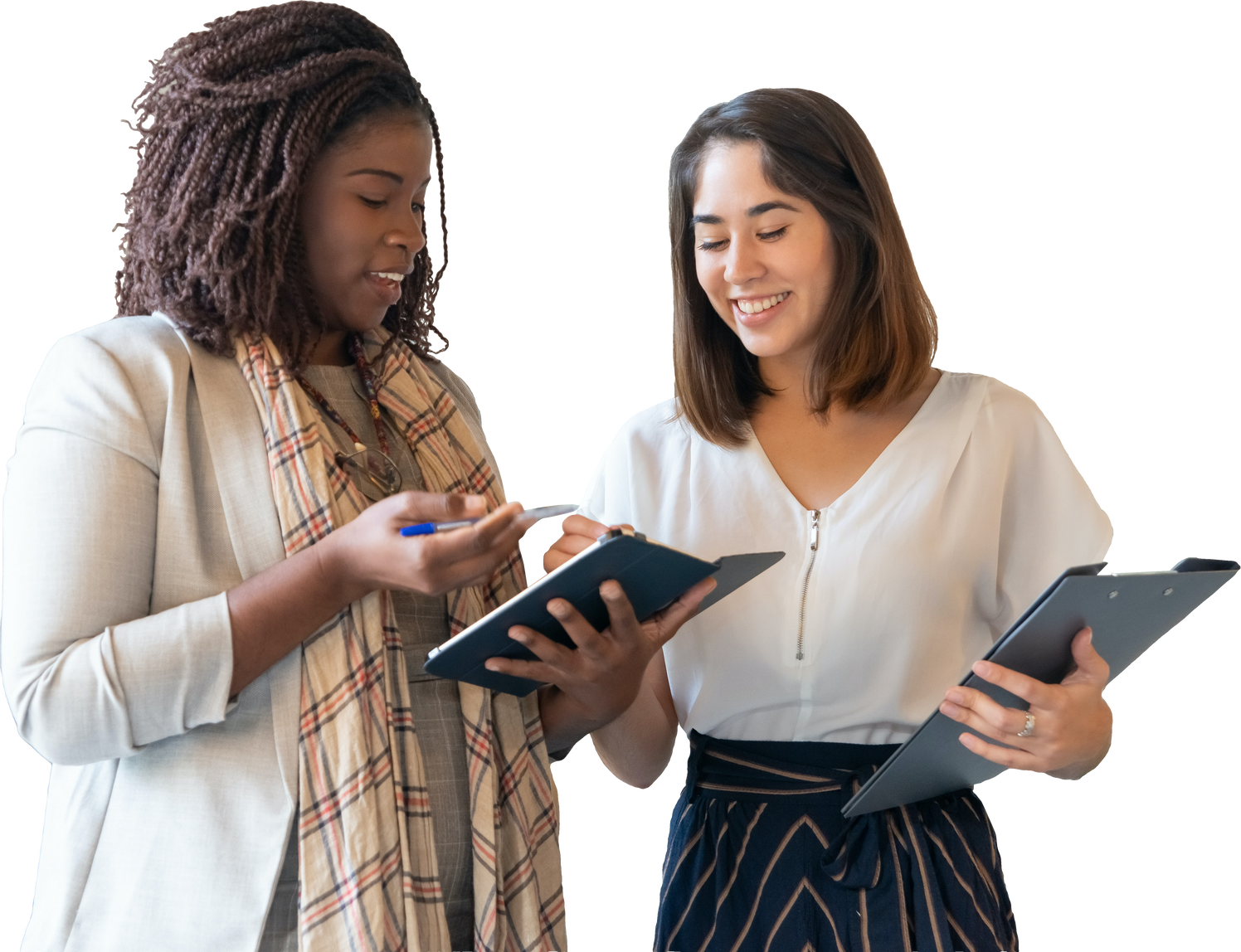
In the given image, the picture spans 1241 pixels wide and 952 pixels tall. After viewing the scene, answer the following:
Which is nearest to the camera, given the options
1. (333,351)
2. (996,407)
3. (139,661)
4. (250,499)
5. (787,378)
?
(139,661)

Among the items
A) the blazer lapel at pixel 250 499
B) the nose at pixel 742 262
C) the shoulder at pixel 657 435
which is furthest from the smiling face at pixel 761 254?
the blazer lapel at pixel 250 499

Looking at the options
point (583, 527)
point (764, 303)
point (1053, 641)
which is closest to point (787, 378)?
point (764, 303)

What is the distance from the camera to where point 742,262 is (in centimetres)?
162

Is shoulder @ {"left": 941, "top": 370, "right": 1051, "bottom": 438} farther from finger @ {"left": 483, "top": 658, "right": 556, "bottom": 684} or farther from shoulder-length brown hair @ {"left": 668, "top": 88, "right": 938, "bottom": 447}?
finger @ {"left": 483, "top": 658, "right": 556, "bottom": 684}

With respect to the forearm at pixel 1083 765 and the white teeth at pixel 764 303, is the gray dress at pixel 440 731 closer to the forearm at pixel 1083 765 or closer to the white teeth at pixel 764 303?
the white teeth at pixel 764 303

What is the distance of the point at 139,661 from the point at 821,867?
2.89ft

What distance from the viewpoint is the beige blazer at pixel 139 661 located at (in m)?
1.07

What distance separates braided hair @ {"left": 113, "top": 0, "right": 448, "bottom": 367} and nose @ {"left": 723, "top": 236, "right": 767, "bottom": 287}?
554mm

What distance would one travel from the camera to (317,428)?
123cm

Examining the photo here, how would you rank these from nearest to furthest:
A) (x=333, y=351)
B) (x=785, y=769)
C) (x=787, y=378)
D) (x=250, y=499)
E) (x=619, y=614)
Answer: (x=250, y=499)
(x=619, y=614)
(x=333, y=351)
(x=785, y=769)
(x=787, y=378)

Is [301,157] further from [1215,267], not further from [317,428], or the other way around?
[1215,267]

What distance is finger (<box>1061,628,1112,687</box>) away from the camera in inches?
52.2

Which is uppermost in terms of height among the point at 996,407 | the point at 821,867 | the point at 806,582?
the point at 996,407

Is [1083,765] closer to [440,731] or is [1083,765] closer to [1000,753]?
[1000,753]
